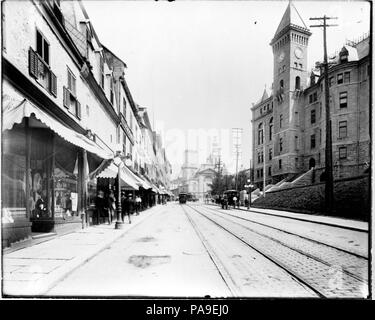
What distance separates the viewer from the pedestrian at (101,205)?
46.2ft

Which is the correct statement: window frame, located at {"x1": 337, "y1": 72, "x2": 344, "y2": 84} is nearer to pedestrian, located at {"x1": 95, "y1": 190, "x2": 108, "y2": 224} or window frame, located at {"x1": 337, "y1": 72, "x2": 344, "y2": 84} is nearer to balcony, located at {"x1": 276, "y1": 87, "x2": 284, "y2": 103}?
balcony, located at {"x1": 276, "y1": 87, "x2": 284, "y2": 103}

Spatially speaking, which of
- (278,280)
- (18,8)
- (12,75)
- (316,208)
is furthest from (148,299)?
(316,208)

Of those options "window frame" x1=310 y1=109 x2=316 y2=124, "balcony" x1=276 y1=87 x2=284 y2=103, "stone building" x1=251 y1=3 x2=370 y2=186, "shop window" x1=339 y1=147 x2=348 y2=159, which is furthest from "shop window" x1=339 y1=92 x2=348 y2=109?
"balcony" x1=276 y1=87 x2=284 y2=103

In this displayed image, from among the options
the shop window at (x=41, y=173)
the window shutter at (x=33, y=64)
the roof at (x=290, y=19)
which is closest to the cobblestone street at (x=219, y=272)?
the shop window at (x=41, y=173)

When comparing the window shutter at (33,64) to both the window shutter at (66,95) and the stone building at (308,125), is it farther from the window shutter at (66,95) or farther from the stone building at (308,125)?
the stone building at (308,125)

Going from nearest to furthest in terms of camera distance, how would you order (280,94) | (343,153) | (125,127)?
1. (280,94)
2. (343,153)
3. (125,127)

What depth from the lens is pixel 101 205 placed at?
1427 centimetres

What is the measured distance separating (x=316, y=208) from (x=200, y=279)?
20.8m

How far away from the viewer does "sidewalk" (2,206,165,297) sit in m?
4.21

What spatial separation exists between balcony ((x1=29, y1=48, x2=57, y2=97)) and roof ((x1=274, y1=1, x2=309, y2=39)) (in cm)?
725

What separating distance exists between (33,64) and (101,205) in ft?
26.6

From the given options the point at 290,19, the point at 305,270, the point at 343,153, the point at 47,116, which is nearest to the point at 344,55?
the point at 343,153

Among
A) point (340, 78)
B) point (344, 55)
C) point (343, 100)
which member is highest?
point (344, 55)

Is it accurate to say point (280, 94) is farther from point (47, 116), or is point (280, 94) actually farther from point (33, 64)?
point (47, 116)
